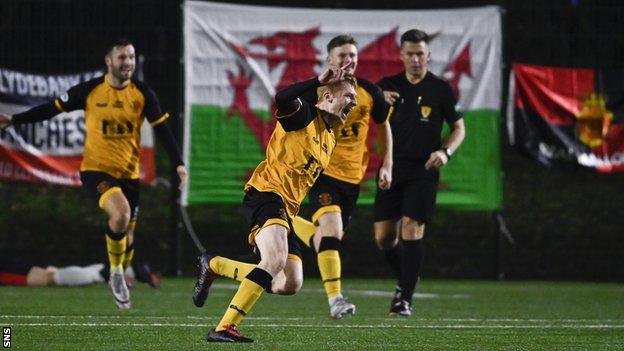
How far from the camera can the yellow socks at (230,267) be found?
25.7ft

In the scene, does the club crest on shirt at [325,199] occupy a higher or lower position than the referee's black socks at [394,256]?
higher

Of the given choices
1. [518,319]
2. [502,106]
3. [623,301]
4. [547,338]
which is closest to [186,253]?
[502,106]

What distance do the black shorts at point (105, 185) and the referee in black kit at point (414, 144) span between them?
1881 millimetres

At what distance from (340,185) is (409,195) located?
619 millimetres

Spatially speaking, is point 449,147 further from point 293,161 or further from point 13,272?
point 13,272

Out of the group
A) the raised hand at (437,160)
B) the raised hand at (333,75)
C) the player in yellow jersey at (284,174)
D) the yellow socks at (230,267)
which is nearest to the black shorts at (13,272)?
the raised hand at (437,160)

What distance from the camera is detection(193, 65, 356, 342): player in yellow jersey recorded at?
22.8 feet

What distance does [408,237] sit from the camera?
9961mm

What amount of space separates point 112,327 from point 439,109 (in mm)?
3266

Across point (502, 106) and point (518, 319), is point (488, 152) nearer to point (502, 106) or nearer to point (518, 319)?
point (502, 106)

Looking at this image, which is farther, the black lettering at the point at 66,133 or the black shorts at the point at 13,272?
the black lettering at the point at 66,133

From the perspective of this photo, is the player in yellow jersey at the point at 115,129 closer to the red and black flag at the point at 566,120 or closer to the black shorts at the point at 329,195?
the black shorts at the point at 329,195

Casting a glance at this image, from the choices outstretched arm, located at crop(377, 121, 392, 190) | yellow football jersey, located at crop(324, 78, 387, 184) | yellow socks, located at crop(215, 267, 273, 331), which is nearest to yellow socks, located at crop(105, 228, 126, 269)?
yellow football jersey, located at crop(324, 78, 387, 184)

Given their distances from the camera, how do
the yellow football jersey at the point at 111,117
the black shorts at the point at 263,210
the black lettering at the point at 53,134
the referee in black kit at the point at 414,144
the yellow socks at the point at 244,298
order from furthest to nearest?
the black lettering at the point at 53,134 → the yellow football jersey at the point at 111,117 → the referee in black kit at the point at 414,144 → the black shorts at the point at 263,210 → the yellow socks at the point at 244,298
